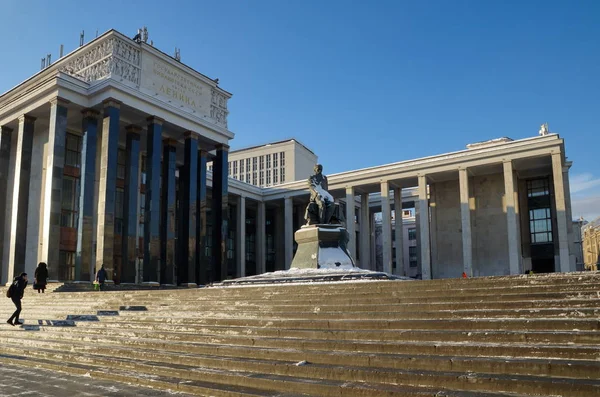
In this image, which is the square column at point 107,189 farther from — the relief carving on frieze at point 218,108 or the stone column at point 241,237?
the stone column at point 241,237

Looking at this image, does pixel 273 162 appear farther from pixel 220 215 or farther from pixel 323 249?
pixel 323 249

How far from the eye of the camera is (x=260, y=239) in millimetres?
49906

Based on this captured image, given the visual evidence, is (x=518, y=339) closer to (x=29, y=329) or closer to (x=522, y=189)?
(x=29, y=329)

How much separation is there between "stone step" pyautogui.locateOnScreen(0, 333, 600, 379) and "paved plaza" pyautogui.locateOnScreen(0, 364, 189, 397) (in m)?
1.49

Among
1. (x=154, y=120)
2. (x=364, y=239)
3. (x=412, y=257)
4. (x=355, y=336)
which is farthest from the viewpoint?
(x=412, y=257)

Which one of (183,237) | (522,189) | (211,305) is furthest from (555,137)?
(211,305)

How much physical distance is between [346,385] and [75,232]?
29413 millimetres

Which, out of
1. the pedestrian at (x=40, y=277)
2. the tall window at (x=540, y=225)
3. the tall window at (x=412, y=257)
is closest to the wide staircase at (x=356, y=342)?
the pedestrian at (x=40, y=277)

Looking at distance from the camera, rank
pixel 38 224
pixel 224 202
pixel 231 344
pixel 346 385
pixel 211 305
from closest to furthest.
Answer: pixel 346 385 → pixel 231 344 → pixel 211 305 → pixel 38 224 → pixel 224 202

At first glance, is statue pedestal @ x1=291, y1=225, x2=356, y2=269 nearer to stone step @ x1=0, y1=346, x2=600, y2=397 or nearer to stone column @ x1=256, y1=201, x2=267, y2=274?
Result: stone step @ x1=0, y1=346, x2=600, y2=397

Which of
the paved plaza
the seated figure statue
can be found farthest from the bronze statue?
the paved plaza

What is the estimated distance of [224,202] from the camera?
37438 mm

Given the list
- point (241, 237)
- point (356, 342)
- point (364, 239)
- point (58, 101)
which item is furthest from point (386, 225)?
point (356, 342)

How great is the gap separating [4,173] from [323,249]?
75.1 ft
